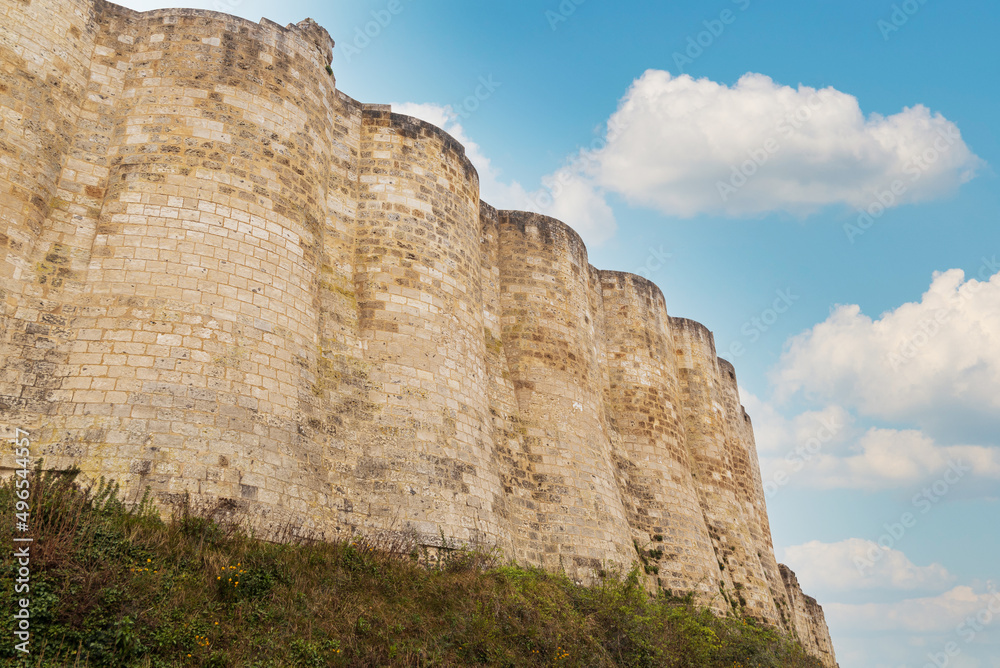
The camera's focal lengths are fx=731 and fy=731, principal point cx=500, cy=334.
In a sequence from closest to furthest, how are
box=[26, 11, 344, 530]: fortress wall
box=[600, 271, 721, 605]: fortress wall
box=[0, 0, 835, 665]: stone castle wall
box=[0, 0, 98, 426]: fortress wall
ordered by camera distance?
box=[0, 0, 98, 426]: fortress wall → box=[26, 11, 344, 530]: fortress wall → box=[0, 0, 835, 665]: stone castle wall → box=[600, 271, 721, 605]: fortress wall

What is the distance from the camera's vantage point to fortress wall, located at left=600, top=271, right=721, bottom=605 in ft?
59.0

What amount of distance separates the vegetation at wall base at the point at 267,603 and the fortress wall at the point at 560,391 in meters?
3.08

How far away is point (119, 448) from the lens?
29.0 feet

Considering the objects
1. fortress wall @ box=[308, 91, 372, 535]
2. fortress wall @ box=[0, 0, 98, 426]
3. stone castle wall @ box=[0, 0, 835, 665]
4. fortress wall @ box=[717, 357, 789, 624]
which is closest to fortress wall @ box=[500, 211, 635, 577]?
stone castle wall @ box=[0, 0, 835, 665]

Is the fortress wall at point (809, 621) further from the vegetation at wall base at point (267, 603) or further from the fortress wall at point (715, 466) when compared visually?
the vegetation at wall base at point (267, 603)

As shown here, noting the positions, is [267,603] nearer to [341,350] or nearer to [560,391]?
[341,350]

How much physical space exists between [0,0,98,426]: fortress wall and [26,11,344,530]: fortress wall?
0.38 meters

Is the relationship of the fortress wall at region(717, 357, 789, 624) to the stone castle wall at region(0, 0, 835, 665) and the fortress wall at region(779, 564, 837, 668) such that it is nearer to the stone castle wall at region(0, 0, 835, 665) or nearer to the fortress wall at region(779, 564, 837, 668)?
the fortress wall at region(779, 564, 837, 668)

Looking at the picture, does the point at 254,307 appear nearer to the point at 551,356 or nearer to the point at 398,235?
the point at 398,235

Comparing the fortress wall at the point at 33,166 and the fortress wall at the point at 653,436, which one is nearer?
the fortress wall at the point at 33,166

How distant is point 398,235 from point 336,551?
6289 millimetres

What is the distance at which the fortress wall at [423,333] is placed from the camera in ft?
38.4

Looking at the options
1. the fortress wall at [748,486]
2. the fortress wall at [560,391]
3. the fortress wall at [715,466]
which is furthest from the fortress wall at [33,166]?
the fortress wall at [748,486]

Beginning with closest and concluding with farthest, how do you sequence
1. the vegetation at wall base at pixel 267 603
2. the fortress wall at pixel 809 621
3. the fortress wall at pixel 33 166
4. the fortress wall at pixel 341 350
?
the vegetation at wall base at pixel 267 603 → the fortress wall at pixel 33 166 → the fortress wall at pixel 341 350 → the fortress wall at pixel 809 621
